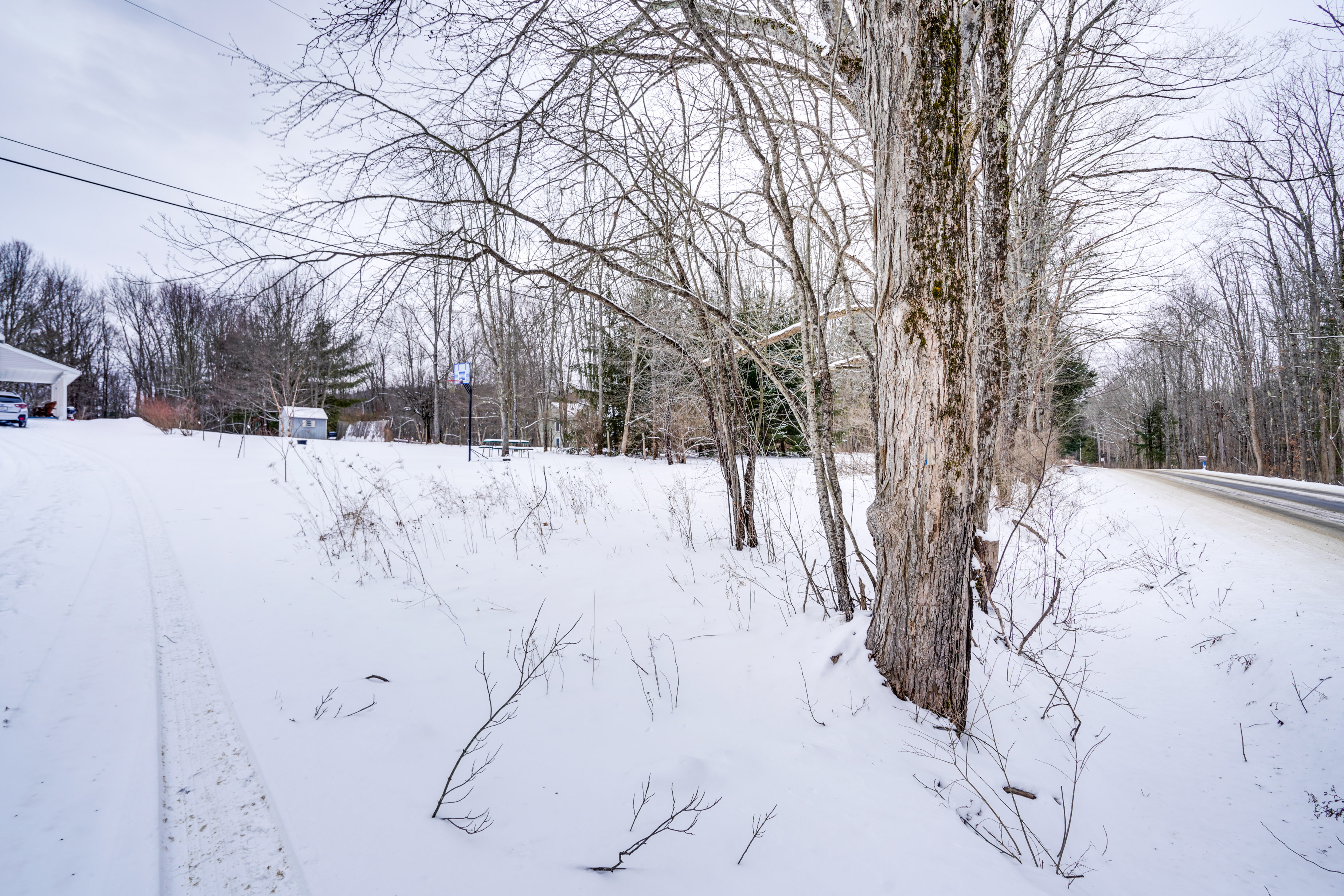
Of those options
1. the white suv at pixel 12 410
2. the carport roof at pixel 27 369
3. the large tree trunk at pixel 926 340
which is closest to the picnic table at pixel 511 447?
the large tree trunk at pixel 926 340

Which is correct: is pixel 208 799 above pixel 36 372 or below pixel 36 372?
below

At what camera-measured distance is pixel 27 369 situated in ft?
83.3

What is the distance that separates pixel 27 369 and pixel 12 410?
23.4 feet

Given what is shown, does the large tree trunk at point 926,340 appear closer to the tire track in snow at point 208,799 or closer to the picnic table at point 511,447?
the tire track in snow at point 208,799

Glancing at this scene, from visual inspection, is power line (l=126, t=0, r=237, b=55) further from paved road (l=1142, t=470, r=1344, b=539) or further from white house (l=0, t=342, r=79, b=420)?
white house (l=0, t=342, r=79, b=420)

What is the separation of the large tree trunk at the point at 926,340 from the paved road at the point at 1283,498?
690cm

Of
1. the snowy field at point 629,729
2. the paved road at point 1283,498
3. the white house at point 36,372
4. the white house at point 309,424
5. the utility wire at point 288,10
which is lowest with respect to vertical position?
the snowy field at point 629,729

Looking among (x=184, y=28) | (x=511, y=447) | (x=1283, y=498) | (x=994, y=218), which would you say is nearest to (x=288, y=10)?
(x=184, y=28)

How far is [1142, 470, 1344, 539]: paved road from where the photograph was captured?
6.74 meters

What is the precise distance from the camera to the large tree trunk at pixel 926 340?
228cm

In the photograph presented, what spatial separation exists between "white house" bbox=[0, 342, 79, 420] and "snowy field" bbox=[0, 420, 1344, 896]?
3255cm

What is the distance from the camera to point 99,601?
10.8 ft

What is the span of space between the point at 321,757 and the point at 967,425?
2929 mm

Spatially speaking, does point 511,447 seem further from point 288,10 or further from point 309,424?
point 288,10
